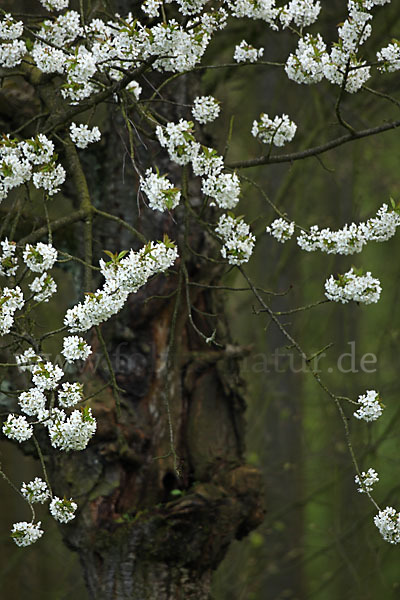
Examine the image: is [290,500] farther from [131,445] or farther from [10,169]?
[10,169]

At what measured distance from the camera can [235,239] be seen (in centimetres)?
273

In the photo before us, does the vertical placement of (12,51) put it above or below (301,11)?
above

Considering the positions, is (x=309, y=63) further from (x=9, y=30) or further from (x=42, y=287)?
(x=42, y=287)

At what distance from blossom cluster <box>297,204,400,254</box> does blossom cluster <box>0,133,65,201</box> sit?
940mm

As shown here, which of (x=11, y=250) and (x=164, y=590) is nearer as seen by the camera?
(x=11, y=250)

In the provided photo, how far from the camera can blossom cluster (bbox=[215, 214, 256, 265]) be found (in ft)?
8.95

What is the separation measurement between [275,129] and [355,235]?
61 cm

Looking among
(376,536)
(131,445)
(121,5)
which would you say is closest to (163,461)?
(131,445)

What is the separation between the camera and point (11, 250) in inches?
105

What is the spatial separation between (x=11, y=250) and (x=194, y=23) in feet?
3.29

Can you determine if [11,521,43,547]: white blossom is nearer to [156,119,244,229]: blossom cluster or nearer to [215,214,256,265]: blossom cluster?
[215,214,256,265]: blossom cluster

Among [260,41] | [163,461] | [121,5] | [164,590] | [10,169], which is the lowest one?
[164,590]

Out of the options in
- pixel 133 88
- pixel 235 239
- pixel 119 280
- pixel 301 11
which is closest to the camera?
pixel 119 280

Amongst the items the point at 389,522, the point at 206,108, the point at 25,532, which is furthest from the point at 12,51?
the point at 389,522
